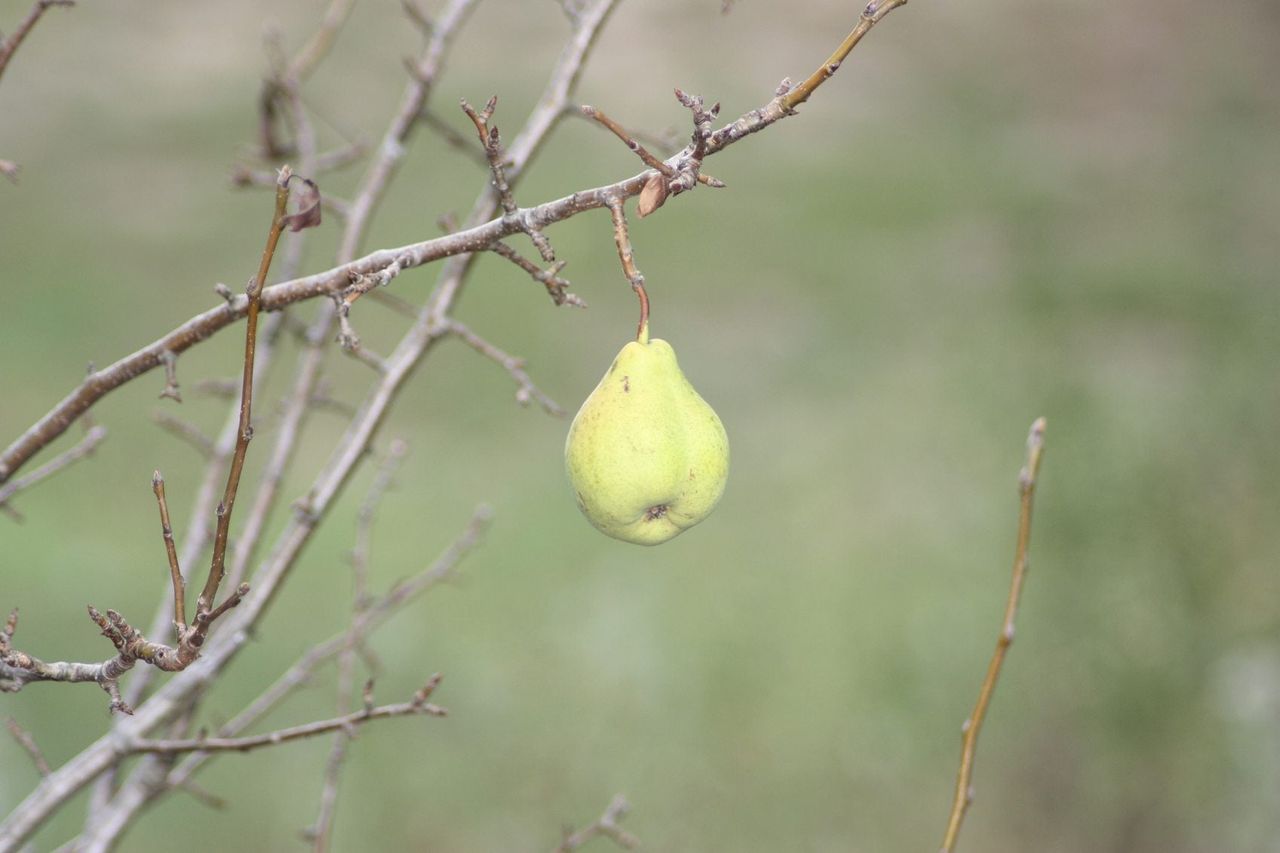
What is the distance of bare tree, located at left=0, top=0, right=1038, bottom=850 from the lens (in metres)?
1.13

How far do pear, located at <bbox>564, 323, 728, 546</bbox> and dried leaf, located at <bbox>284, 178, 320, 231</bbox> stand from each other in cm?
33

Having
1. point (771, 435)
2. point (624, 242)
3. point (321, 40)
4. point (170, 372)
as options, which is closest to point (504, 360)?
point (170, 372)

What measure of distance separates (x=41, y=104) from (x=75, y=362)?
13.2 ft

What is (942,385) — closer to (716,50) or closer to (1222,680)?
(1222,680)

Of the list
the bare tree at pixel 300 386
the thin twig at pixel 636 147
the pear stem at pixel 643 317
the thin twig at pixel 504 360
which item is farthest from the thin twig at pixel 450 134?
the thin twig at pixel 636 147

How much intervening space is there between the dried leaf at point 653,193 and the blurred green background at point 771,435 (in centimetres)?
194

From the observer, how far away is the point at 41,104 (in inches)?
451

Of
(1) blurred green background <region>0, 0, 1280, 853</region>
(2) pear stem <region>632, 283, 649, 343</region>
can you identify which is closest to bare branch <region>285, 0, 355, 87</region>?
(1) blurred green background <region>0, 0, 1280, 853</region>

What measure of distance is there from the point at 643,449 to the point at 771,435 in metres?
7.14

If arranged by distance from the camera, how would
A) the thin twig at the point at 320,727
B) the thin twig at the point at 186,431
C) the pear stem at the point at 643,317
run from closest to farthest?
the pear stem at the point at 643,317, the thin twig at the point at 320,727, the thin twig at the point at 186,431

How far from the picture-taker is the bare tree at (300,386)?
1.13 meters

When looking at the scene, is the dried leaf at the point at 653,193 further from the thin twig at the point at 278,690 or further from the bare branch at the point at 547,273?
the thin twig at the point at 278,690

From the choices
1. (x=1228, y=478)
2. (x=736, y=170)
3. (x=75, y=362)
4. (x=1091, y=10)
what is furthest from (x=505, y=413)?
(x=1091, y=10)

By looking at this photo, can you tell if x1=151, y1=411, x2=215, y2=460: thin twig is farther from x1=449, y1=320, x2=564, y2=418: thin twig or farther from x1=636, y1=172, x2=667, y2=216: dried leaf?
x1=636, y1=172, x2=667, y2=216: dried leaf
